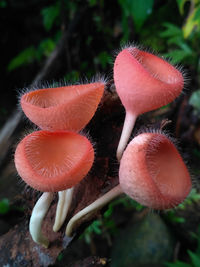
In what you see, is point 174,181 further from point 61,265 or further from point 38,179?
point 61,265

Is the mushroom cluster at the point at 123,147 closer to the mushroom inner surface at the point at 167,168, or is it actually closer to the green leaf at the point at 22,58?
the mushroom inner surface at the point at 167,168

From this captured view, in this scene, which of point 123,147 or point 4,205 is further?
point 4,205

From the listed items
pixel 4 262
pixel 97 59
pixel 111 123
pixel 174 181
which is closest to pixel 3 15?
pixel 97 59

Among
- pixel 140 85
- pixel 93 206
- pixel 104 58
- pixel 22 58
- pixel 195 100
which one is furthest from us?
pixel 22 58

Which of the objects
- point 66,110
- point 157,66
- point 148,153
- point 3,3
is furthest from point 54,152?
point 3,3

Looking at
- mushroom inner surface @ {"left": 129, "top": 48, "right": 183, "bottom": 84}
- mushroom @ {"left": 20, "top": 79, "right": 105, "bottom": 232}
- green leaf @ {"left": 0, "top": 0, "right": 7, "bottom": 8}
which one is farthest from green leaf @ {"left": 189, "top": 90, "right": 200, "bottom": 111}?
green leaf @ {"left": 0, "top": 0, "right": 7, "bottom": 8}

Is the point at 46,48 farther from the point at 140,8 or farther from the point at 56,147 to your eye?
the point at 56,147

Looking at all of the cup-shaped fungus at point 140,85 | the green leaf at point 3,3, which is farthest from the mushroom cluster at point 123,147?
the green leaf at point 3,3
